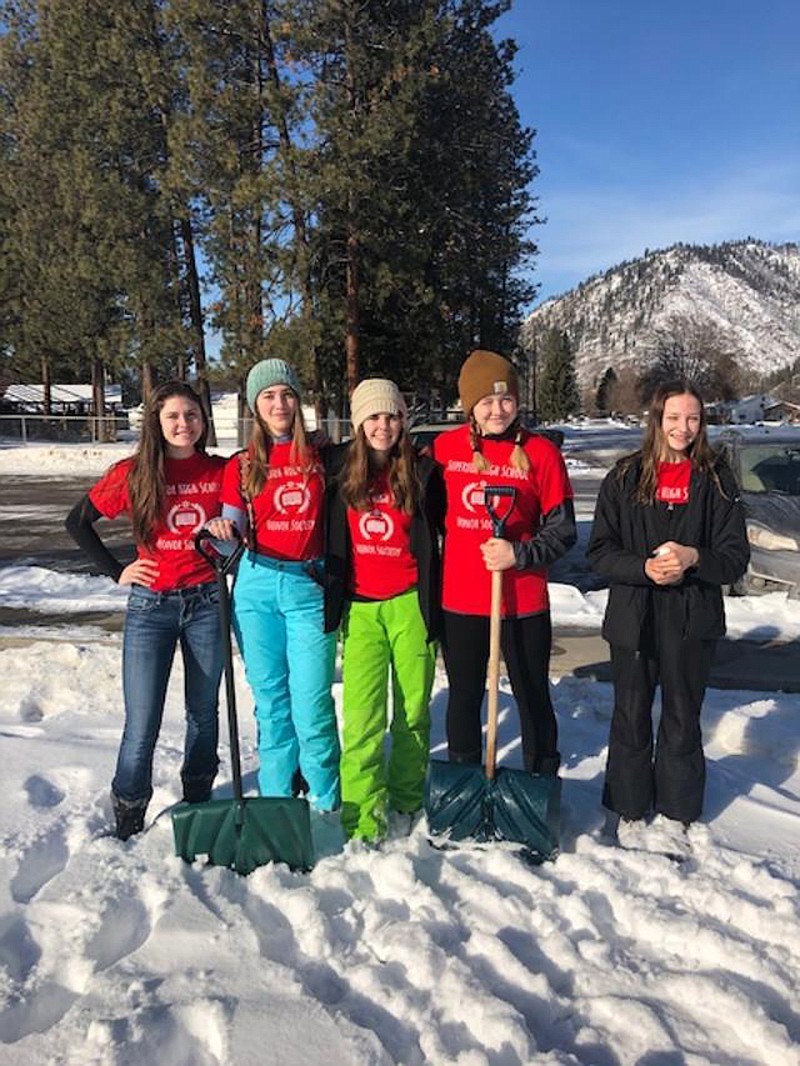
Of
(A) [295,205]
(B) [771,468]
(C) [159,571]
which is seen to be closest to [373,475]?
(C) [159,571]

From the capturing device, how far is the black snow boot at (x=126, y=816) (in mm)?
3375

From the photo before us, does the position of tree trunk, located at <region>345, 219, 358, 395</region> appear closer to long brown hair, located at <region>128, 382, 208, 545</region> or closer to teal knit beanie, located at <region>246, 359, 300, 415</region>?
teal knit beanie, located at <region>246, 359, 300, 415</region>

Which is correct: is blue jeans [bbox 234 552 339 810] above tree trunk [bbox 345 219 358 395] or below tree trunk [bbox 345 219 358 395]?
below

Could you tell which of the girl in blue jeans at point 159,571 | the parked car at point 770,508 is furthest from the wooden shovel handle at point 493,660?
the parked car at point 770,508

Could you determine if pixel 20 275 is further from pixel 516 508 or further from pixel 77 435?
pixel 516 508

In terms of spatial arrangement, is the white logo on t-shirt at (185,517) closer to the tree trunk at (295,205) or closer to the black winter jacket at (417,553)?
the black winter jacket at (417,553)

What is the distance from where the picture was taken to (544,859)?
3148mm

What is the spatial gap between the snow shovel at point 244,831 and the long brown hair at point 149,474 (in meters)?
0.27

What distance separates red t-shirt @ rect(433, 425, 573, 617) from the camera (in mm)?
3357

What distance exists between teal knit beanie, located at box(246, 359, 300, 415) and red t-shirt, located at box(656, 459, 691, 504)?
156 centimetres

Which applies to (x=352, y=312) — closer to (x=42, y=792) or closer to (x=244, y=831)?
(x=42, y=792)

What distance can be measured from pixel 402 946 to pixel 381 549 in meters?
1.46

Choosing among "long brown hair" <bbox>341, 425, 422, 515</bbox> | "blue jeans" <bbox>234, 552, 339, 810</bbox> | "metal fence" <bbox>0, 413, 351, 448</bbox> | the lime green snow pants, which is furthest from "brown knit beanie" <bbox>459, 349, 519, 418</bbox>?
"metal fence" <bbox>0, 413, 351, 448</bbox>

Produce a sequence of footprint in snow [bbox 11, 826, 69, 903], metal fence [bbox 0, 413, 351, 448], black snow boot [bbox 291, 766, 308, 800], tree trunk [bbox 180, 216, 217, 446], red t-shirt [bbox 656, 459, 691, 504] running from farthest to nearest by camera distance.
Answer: metal fence [bbox 0, 413, 351, 448], tree trunk [bbox 180, 216, 217, 446], black snow boot [bbox 291, 766, 308, 800], red t-shirt [bbox 656, 459, 691, 504], footprint in snow [bbox 11, 826, 69, 903]
